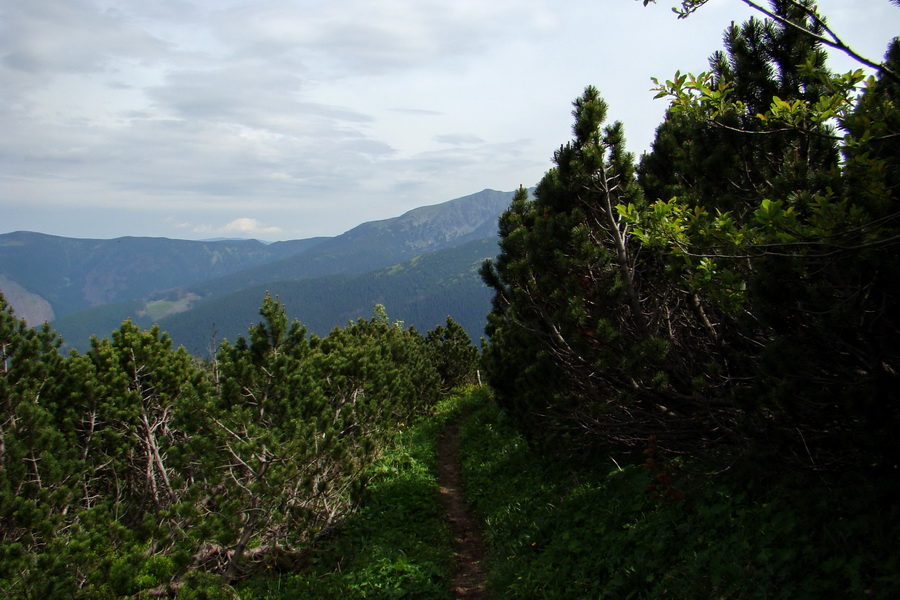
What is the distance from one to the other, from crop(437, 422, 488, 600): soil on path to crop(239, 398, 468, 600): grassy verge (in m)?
0.18

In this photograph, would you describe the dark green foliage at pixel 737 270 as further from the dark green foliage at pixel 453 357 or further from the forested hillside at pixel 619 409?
the dark green foliage at pixel 453 357

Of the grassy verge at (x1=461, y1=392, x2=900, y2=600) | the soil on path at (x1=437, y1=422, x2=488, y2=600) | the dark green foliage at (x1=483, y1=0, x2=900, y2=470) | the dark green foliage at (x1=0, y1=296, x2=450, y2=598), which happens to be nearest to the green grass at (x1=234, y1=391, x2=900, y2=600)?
the grassy verge at (x1=461, y1=392, x2=900, y2=600)

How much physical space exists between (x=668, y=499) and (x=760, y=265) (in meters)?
3.70

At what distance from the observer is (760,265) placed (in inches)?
134

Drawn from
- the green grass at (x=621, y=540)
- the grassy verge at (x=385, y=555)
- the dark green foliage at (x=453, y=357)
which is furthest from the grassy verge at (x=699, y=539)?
the dark green foliage at (x=453, y=357)

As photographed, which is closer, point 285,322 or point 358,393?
point 285,322

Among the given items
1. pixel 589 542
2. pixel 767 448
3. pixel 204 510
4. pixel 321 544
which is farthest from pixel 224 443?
pixel 767 448

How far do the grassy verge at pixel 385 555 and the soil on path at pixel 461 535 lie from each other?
18 cm

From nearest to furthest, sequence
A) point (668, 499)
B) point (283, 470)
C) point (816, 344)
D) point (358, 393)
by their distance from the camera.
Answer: point (816, 344)
point (668, 499)
point (283, 470)
point (358, 393)

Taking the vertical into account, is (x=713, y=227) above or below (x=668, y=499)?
above

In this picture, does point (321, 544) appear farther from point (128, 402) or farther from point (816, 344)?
point (816, 344)

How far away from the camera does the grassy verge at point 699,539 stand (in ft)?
12.7

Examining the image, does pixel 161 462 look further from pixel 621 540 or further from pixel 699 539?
pixel 699 539

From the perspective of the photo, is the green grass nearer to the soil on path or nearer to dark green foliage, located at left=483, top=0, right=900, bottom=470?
the soil on path
